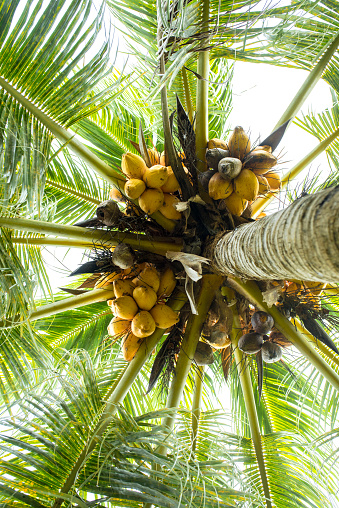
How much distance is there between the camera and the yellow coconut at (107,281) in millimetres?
1786

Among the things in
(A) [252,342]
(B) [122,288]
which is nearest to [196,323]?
(A) [252,342]

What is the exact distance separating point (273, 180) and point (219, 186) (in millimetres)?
354

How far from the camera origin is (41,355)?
164cm

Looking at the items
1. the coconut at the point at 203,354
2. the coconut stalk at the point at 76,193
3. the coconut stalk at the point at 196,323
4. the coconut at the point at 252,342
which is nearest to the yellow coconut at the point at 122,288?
the coconut stalk at the point at 196,323

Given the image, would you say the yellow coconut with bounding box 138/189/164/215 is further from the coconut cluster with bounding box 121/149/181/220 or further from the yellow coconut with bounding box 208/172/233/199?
the yellow coconut with bounding box 208/172/233/199

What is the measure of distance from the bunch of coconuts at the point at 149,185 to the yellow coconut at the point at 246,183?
29 cm

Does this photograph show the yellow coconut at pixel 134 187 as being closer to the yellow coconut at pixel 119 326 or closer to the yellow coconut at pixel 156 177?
the yellow coconut at pixel 156 177

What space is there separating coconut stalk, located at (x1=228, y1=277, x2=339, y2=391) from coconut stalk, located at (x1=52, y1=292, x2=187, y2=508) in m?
0.35

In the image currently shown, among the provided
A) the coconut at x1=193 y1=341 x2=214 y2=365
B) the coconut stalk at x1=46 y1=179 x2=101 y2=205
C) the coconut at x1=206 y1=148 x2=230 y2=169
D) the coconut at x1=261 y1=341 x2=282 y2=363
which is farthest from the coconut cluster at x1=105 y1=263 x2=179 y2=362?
the coconut stalk at x1=46 y1=179 x2=101 y2=205

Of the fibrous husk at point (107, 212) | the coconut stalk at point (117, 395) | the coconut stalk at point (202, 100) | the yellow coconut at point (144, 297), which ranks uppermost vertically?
the coconut stalk at point (202, 100)

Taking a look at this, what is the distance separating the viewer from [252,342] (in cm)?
160

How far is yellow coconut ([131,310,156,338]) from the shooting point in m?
1.57

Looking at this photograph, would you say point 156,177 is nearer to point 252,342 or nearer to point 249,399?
point 252,342

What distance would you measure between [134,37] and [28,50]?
638mm
